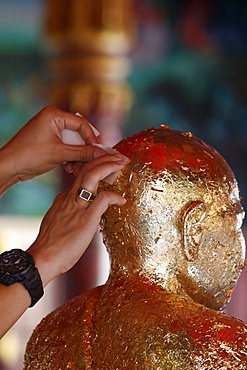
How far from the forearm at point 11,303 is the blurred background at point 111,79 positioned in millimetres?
3456

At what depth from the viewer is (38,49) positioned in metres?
6.02

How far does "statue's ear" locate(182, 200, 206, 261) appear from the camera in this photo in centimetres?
188

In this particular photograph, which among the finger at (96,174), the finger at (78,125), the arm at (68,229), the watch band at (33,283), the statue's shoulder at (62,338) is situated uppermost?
the finger at (78,125)

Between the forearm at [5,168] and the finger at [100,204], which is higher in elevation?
the finger at [100,204]

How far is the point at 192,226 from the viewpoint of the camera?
1892 mm

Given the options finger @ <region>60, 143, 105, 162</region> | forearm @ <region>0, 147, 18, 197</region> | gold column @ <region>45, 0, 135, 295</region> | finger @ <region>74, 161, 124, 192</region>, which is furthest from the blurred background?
finger @ <region>74, 161, 124, 192</region>

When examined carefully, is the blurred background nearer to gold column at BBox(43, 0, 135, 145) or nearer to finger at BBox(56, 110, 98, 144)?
gold column at BBox(43, 0, 135, 145)

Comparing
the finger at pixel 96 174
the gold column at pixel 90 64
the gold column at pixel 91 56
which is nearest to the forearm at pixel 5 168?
the finger at pixel 96 174

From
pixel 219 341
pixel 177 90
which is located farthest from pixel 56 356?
pixel 177 90

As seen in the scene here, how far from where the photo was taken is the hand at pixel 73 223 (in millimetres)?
1829

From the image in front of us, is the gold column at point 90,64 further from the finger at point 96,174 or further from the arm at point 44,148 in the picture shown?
the finger at point 96,174

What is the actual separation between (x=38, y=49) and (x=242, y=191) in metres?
1.56

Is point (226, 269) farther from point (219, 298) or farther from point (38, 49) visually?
point (38, 49)

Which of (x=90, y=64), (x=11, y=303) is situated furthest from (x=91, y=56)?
(x=11, y=303)
